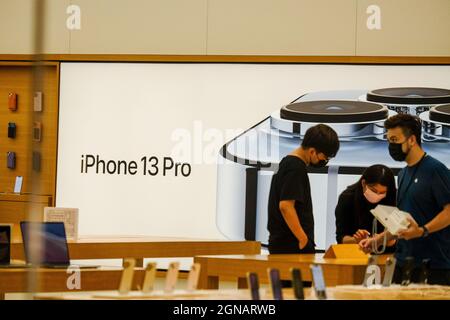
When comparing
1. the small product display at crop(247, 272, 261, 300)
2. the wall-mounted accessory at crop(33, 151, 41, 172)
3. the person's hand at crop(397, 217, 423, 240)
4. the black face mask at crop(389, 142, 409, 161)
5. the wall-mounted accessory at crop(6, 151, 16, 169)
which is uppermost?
the wall-mounted accessory at crop(33, 151, 41, 172)

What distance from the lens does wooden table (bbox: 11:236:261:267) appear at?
5.69 meters

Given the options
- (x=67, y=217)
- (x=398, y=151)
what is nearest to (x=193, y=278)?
(x=398, y=151)

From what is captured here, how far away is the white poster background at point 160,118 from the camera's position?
27.8 feet

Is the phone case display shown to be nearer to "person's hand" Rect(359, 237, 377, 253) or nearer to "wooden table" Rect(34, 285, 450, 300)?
"person's hand" Rect(359, 237, 377, 253)

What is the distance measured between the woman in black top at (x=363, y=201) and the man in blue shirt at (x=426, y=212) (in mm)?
1151

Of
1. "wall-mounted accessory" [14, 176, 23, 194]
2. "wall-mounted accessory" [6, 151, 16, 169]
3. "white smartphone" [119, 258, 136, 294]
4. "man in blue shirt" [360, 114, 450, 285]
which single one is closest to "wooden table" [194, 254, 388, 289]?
"man in blue shirt" [360, 114, 450, 285]

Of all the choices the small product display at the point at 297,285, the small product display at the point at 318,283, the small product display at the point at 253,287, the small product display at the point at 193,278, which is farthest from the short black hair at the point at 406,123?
the small product display at the point at 253,287

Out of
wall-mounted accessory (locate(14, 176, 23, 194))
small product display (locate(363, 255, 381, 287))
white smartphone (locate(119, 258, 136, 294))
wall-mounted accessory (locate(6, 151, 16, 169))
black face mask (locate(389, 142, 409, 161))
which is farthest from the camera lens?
wall-mounted accessory (locate(6, 151, 16, 169))

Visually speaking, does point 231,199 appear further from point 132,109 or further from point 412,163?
point 412,163

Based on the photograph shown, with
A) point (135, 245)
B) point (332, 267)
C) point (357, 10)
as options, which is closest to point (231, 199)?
point (357, 10)

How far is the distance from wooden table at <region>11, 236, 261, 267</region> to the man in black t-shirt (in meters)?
1.07

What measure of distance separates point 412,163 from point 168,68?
4.80 metres

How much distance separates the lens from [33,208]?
5.82 feet

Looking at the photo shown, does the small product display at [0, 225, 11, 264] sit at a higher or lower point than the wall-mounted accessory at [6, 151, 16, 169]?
lower
